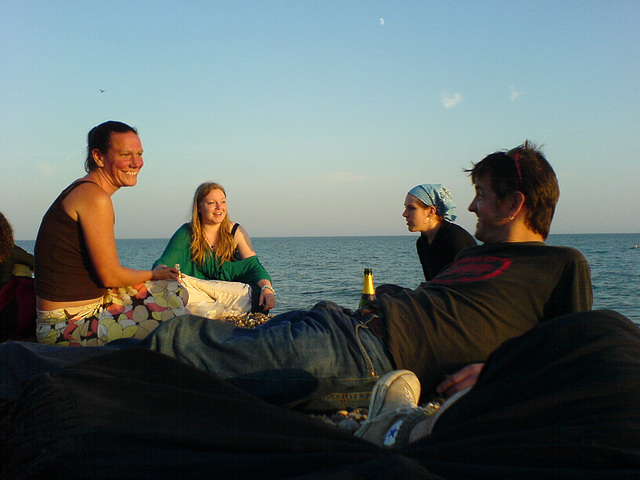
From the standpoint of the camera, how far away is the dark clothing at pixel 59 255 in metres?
4.06

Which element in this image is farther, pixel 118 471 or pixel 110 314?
pixel 110 314

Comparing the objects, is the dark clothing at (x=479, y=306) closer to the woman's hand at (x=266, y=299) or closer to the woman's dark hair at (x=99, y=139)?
the woman's dark hair at (x=99, y=139)

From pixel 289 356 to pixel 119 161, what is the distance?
8.67 ft

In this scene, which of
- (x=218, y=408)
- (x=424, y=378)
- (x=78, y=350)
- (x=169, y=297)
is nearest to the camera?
(x=218, y=408)

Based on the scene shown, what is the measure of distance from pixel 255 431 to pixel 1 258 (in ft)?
16.5

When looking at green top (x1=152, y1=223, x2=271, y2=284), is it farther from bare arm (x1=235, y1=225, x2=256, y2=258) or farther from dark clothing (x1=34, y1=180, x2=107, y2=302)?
dark clothing (x1=34, y1=180, x2=107, y2=302)

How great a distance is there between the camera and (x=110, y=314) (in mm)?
4219

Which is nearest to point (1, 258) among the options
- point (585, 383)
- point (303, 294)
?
point (585, 383)

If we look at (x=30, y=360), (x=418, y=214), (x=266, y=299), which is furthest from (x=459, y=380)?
A: (x=266, y=299)

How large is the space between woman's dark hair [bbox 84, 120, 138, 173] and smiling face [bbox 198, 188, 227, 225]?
2.54 m

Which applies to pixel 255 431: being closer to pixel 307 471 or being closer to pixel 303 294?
pixel 307 471

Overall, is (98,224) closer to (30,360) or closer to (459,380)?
(30,360)

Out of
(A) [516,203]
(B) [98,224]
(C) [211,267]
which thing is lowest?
(C) [211,267]

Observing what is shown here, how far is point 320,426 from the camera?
1.65 metres
